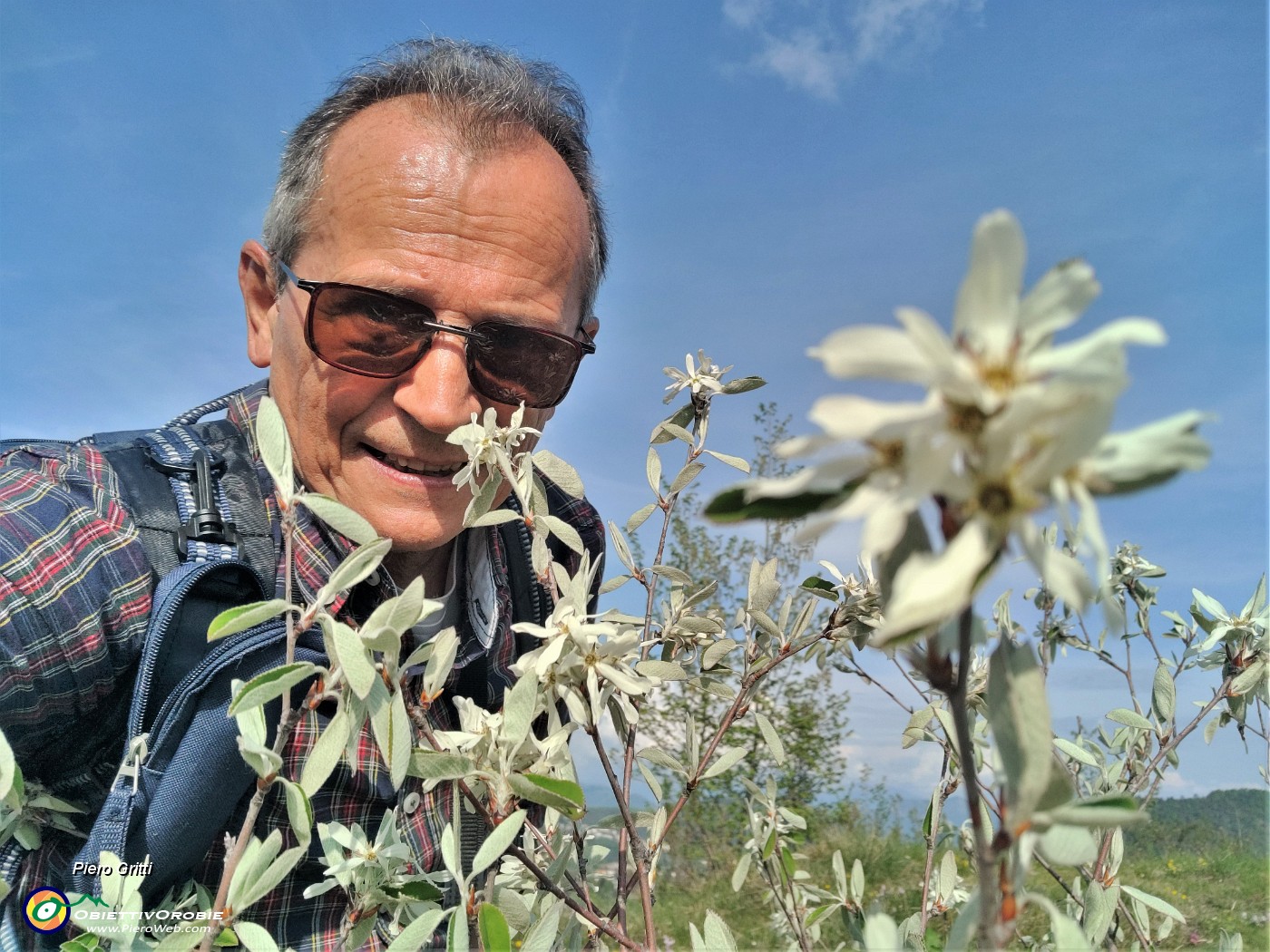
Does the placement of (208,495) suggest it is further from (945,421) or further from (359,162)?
(945,421)

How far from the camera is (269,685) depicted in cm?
79

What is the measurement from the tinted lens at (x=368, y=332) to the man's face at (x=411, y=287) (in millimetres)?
40

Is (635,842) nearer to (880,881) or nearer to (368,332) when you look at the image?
(368,332)

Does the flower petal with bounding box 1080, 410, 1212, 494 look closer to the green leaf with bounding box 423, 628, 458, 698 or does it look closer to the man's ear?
the green leaf with bounding box 423, 628, 458, 698

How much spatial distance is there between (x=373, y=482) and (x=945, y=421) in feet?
6.22

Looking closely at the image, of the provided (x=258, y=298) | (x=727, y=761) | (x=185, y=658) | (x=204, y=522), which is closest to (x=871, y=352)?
(x=727, y=761)

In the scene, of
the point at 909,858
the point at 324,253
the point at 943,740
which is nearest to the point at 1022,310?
the point at 943,740

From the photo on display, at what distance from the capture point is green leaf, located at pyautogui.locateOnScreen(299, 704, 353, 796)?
80 cm

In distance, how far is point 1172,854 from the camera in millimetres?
4164

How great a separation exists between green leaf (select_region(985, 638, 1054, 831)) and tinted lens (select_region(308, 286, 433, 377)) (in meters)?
1.79

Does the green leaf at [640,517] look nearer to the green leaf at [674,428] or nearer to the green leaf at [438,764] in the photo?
the green leaf at [674,428]

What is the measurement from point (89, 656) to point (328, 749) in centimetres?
110

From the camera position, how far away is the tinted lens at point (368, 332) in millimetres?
2055

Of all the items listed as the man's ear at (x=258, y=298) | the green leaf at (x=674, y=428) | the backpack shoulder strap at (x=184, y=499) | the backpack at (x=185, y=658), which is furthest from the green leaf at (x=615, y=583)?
the man's ear at (x=258, y=298)
